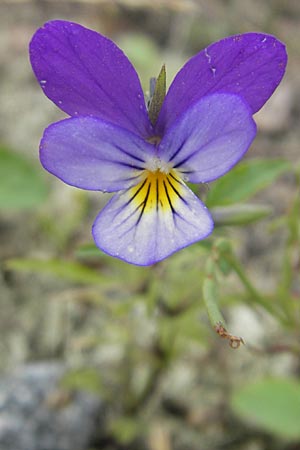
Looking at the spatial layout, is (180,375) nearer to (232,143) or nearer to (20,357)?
(20,357)

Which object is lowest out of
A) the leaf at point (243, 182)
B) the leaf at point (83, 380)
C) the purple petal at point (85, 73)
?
the leaf at point (83, 380)

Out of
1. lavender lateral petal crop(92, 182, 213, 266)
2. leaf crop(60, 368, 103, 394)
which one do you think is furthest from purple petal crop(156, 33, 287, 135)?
leaf crop(60, 368, 103, 394)

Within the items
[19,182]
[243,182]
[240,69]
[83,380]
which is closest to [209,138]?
[240,69]

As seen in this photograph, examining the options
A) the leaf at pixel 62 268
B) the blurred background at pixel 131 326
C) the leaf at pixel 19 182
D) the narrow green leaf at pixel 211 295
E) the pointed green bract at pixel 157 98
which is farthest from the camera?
the leaf at pixel 19 182

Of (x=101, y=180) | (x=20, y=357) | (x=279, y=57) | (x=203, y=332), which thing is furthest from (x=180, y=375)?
(x=279, y=57)

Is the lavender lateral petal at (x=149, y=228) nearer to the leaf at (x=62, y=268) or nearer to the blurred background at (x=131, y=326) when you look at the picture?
the blurred background at (x=131, y=326)

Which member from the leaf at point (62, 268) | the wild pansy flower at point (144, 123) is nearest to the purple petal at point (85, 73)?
the wild pansy flower at point (144, 123)
